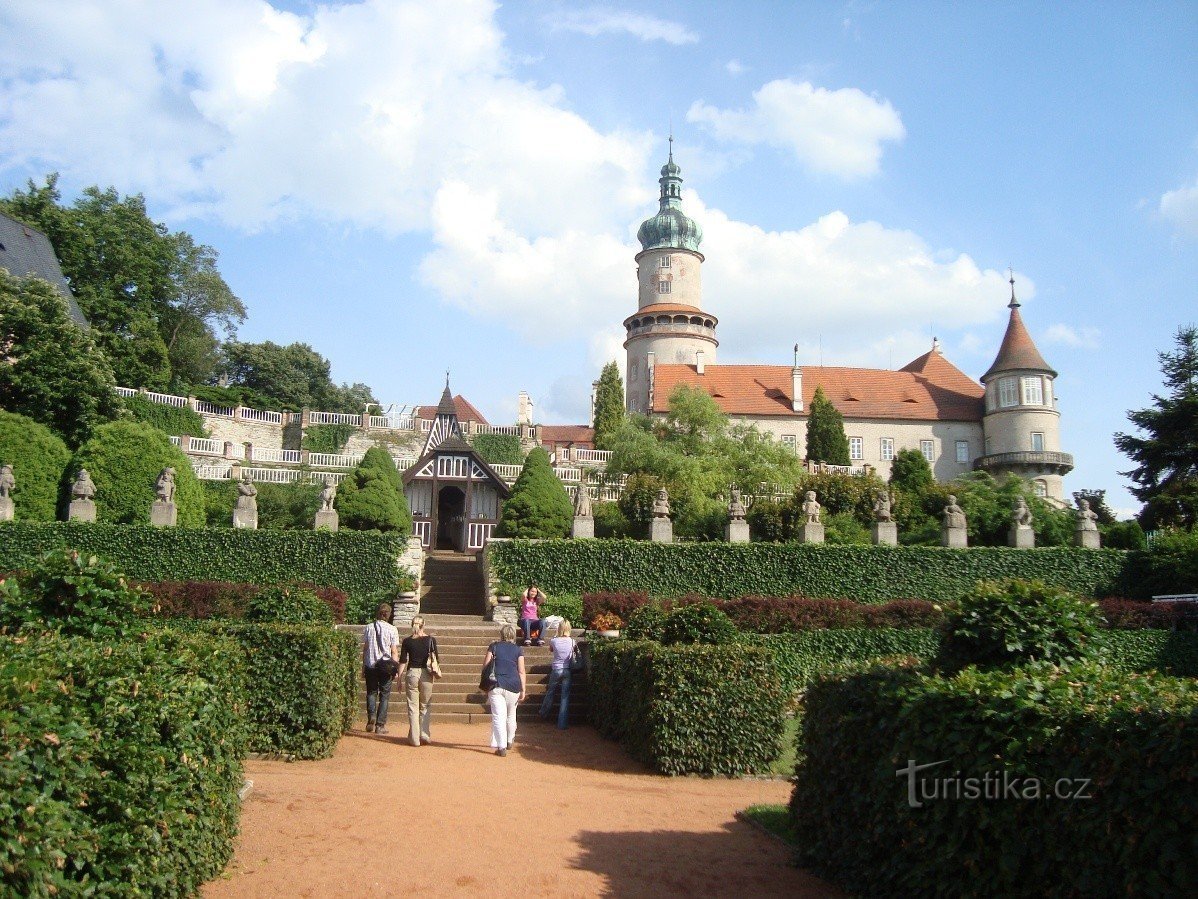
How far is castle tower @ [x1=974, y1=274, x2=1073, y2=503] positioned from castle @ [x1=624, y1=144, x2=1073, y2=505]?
61 millimetres

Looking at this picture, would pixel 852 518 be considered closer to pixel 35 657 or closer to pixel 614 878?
pixel 614 878

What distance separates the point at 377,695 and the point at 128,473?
885 inches

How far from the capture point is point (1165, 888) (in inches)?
179

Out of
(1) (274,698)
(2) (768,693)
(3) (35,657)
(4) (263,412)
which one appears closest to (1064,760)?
(3) (35,657)

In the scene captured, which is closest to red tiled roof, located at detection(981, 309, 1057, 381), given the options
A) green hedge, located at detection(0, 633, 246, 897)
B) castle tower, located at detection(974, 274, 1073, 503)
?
castle tower, located at detection(974, 274, 1073, 503)

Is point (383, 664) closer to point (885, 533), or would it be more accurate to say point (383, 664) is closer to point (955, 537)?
point (885, 533)

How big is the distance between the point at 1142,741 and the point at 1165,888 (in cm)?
69

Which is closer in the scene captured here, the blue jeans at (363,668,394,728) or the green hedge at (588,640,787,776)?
the green hedge at (588,640,787,776)

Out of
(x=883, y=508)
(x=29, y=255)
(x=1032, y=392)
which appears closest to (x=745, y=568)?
(x=883, y=508)

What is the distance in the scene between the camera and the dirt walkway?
7.27 m

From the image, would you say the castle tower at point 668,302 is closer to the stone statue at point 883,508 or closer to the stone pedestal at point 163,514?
the stone statue at point 883,508

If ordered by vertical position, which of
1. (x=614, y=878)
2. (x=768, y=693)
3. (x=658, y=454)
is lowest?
(x=614, y=878)

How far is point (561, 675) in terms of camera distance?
52.7 ft

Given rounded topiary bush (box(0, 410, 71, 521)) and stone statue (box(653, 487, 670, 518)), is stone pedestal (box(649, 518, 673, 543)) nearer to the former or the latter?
stone statue (box(653, 487, 670, 518))
